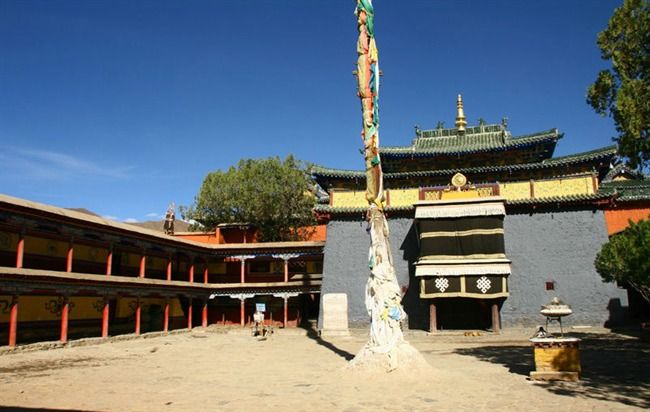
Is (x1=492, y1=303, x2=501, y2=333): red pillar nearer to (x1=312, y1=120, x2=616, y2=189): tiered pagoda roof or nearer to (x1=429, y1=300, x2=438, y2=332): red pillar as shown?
(x1=429, y1=300, x2=438, y2=332): red pillar

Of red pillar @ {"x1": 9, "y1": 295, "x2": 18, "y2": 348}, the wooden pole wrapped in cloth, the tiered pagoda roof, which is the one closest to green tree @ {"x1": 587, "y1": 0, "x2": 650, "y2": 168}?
the wooden pole wrapped in cloth

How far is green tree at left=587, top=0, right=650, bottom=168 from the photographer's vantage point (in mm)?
10836

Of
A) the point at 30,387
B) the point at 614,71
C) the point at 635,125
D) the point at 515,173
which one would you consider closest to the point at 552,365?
the point at 635,125

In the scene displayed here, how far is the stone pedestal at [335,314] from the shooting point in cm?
2562

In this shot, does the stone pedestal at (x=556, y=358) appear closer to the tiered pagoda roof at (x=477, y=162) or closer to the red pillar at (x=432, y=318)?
the red pillar at (x=432, y=318)

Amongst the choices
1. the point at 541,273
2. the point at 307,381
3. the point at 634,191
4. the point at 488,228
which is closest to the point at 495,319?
the point at 541,273

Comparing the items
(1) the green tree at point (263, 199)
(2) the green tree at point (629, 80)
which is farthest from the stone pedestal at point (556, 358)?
(1) the green tree at point (263, 199)

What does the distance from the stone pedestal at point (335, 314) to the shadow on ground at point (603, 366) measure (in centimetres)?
861

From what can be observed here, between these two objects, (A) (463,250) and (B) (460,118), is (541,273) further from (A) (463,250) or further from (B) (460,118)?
(B) (460,118)

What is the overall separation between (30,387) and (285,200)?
85.5 feet

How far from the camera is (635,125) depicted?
424 inches

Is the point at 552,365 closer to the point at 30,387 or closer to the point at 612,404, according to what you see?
the point at 612,404

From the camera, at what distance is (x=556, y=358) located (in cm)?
1123

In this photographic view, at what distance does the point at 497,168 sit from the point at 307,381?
17985 mm
